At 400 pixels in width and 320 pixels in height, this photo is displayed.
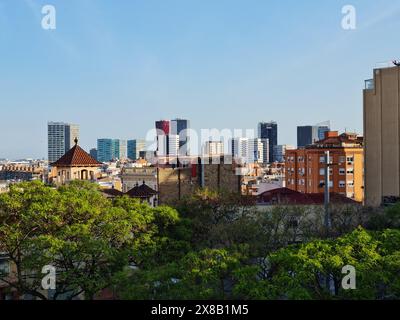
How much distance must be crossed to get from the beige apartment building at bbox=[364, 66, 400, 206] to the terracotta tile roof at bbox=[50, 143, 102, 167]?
15.4 m

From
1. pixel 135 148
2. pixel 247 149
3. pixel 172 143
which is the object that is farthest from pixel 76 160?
pixel 135 148

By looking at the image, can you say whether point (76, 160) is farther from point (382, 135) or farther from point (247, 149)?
point (247, 149)

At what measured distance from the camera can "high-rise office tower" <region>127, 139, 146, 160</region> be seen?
261ft

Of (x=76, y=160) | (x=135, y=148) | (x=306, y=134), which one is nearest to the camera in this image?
(x=76, y=160)

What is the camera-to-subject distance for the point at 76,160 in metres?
28.9

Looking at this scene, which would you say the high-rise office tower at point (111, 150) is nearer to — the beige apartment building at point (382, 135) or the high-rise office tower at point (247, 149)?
the high-rise office tower at point (247, 149)

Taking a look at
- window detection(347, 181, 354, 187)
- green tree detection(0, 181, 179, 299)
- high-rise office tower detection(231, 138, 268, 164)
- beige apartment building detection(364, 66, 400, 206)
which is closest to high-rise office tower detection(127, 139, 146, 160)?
high-rise office tower detection(231, 138, 268, 164)

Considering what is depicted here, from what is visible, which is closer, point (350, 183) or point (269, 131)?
point (350, 183)

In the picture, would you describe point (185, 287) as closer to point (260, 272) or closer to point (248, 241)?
point (260, 272)

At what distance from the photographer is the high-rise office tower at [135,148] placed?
261ft

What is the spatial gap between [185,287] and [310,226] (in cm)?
834

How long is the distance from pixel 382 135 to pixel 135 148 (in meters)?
60.5

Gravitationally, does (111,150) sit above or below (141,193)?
above

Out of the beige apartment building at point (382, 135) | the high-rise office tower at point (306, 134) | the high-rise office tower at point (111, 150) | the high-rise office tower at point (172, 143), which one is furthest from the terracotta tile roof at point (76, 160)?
the high-rise office tower at point (111, 150)
